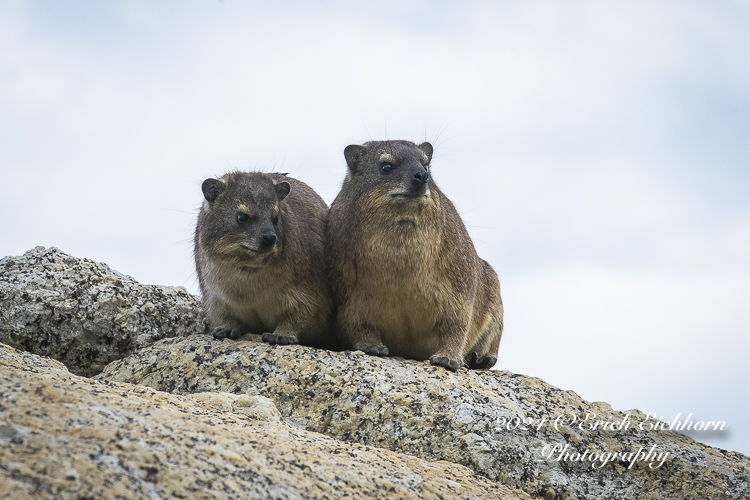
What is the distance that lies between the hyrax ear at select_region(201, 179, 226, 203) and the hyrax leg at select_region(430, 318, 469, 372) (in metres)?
2.99

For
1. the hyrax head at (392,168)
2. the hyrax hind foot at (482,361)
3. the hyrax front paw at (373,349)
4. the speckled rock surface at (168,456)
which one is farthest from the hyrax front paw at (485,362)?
the speckled rock surface at (168,456)

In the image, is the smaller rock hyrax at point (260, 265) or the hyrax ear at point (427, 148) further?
the hyrax ear at point (427, 148)

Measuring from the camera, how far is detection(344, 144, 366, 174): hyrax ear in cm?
898

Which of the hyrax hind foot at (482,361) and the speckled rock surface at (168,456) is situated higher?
the hyrax hind foot at (482,361)

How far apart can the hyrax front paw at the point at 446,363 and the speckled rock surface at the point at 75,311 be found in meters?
3.06

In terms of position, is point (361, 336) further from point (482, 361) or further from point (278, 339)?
point (482, 361)

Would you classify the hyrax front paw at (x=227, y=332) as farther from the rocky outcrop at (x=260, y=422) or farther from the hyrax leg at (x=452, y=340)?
the hyrax leg at (x=452, y=340)

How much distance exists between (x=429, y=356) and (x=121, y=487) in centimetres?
565

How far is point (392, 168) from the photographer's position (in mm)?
8500

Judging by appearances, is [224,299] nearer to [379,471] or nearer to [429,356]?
[429,356]

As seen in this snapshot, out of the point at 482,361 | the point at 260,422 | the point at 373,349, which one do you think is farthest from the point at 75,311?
the point at 482,361

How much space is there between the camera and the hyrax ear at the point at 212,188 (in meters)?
8.78

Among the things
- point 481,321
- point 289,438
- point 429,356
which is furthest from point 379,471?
point 481,321

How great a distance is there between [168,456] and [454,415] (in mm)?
3255
